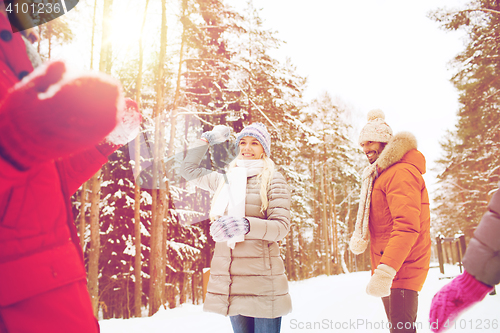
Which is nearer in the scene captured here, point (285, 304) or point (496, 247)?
point (496, 247)

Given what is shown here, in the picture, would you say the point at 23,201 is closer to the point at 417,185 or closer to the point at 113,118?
the point at 113,118

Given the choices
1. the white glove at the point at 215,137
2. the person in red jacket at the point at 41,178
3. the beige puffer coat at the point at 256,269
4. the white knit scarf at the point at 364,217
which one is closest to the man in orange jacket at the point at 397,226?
the white knit scarf at the point at 364,217

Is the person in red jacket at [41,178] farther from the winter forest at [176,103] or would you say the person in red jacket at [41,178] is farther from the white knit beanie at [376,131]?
the winter forest at [176,103]

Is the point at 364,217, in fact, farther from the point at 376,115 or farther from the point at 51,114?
the point at 51,114

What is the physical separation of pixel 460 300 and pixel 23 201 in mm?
1734

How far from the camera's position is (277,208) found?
114 inches

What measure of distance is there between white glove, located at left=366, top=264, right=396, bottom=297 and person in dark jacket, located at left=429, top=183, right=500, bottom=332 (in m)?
1.00

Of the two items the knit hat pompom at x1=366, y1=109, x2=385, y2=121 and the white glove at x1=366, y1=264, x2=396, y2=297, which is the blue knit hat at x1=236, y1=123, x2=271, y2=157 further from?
the white glove at x1=366, y1=264, x2=396, y2=297

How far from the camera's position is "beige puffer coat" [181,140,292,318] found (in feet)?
8.73

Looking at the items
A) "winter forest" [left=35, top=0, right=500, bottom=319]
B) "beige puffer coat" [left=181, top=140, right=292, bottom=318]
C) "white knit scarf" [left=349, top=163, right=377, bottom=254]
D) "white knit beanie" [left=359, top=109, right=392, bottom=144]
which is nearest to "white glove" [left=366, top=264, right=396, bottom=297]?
"white knit scarf" [left=349, top=163, right=377, bottom=254]

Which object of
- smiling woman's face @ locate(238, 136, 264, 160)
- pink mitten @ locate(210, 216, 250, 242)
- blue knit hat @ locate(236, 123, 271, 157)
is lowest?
pink mitten @ locate(210, 216, 250, 242)

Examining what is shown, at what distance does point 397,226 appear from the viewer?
8.53ft

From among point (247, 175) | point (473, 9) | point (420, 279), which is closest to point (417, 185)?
point (420, 279)

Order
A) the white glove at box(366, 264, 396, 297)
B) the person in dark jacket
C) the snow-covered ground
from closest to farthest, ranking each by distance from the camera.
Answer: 1. the person in dark jacket
2. the white glove at box(366, 264, 396, 297)
3. the snow-covered ground
